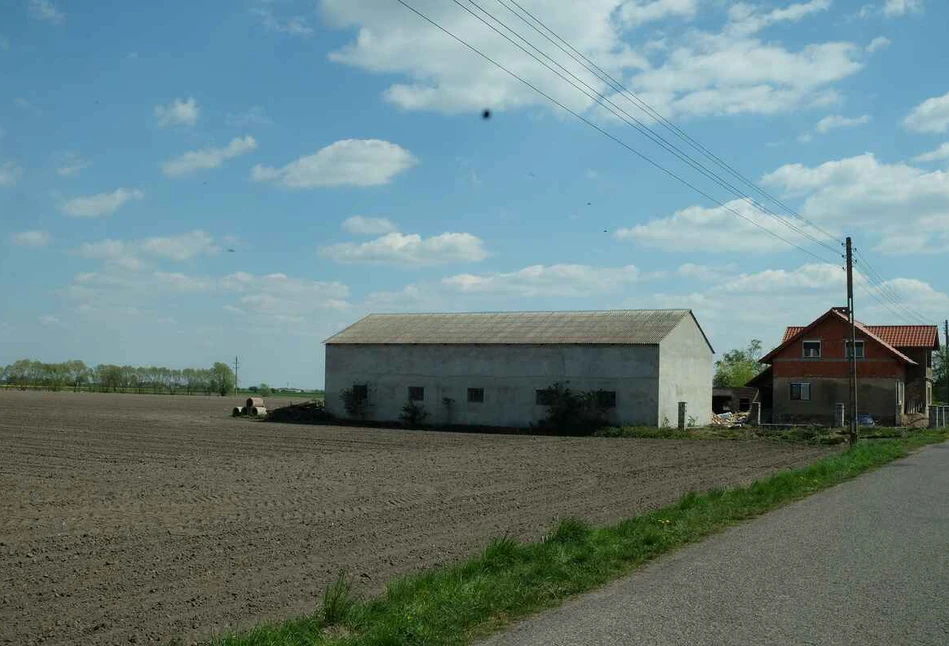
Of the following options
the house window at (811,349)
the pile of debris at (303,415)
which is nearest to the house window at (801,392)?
the house window at (811,349)

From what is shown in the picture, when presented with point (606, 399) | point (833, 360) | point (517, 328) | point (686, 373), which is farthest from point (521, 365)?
point (833, 360)

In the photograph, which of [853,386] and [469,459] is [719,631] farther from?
[853,386]

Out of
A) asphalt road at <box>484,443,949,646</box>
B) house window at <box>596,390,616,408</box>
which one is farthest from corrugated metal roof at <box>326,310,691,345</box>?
asphalt road at <box>484,443,949,646</box>

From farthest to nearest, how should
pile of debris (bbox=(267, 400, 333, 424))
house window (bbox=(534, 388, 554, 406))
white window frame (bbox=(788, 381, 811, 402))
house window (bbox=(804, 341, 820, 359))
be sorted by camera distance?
1. house window (bbox=(804, 341, 820, 359))
2. white window frame (bbox=(788, 381, 811, 402))
3. pile of debris (bbox=(267, 400, 333, 424))
4. house window (bbox=(534, 388, 554, 406))

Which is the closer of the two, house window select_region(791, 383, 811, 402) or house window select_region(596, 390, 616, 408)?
house window select_region(596, 390, 616, 408)

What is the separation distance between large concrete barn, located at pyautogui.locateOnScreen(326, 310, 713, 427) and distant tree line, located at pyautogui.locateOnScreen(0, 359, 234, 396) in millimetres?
93751

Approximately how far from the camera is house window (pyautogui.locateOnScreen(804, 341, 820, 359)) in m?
57.8

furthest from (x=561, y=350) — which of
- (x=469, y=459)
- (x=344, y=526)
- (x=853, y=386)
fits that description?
(x=344, y=526)

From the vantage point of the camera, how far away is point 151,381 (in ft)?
491

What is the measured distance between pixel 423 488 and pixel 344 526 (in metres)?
5.77

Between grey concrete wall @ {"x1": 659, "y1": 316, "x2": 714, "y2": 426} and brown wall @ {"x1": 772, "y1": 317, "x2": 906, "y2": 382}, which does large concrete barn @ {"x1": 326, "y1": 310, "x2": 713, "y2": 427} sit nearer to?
grey concrete wall @ {"x1": 659, "y1": 316, "x2": 714, "y2": 426}

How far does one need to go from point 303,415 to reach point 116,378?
331 feet

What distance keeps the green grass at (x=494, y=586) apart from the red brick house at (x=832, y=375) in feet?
148

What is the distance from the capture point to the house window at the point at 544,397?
154 feet
